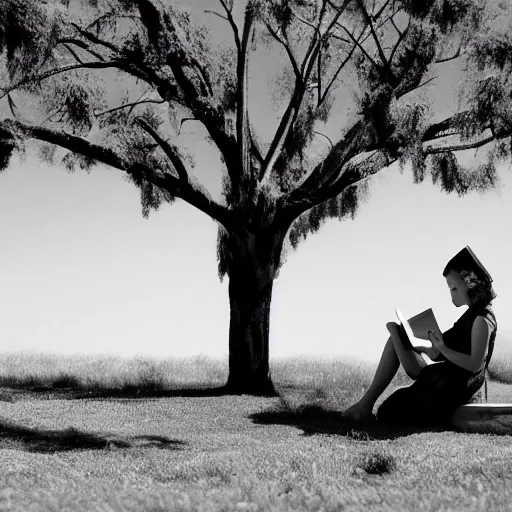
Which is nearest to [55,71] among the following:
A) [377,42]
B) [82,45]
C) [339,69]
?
[82,45]

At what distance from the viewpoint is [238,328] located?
38.6ft

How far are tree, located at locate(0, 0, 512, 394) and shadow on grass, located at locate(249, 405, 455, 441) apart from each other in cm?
247

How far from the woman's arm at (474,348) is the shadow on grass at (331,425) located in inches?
32.2

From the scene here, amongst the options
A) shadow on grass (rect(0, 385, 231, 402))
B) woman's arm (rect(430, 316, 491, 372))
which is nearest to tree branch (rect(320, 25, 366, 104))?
shadow on grass (rect(0, 385, 231, 402))

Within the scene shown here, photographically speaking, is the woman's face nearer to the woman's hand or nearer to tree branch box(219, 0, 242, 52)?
the woman's hand

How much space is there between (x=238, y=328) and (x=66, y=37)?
5346mm

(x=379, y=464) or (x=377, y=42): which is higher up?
(x=377, y=42)

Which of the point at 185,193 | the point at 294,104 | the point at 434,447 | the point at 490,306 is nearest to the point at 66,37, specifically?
the point at 185,193

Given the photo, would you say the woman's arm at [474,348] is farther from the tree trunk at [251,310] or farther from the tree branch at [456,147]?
the tree branch at [456,147]

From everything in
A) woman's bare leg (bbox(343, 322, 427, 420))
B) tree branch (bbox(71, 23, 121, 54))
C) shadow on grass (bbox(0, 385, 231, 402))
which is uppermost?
tree branch (bbox(71, 23, 121, 54))

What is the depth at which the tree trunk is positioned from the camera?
11.6 m

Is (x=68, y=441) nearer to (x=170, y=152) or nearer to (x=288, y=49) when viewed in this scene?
(x=170, y=152)

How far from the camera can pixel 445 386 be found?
23.9 ft

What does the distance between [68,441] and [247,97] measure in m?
7.28
